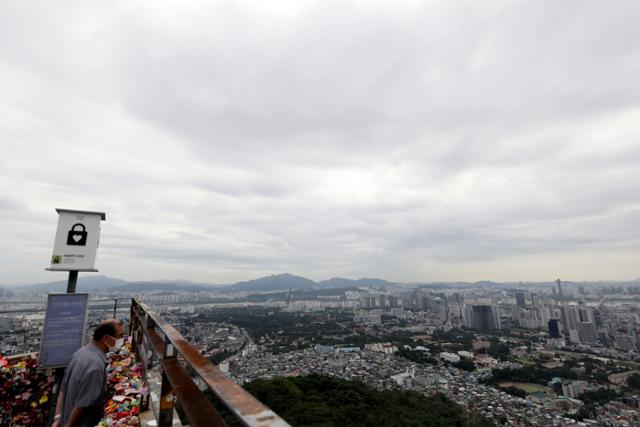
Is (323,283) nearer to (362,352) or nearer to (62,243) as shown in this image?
(362,352)

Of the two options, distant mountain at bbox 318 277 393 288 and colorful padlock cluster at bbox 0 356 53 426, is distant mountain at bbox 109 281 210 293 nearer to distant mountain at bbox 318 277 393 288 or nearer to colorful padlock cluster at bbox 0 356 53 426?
colorful padlock cluster at bbox 0 356 53 426

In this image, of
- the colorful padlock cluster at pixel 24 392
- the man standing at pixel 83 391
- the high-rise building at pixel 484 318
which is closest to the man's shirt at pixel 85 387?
the man standing at pixel 83 391

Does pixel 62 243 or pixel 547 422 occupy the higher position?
pixel 62 243

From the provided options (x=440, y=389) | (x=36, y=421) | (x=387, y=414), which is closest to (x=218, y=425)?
(x=36, y=421)

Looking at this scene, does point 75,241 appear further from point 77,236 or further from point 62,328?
point 62,328

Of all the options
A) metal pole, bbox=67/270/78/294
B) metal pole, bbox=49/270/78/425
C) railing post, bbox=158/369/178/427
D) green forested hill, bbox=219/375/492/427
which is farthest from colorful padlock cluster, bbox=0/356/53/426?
green forested hill, bbox=219/375/492/427

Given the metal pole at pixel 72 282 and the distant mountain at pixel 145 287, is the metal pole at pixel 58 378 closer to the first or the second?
the metal pole at pixel 72 282

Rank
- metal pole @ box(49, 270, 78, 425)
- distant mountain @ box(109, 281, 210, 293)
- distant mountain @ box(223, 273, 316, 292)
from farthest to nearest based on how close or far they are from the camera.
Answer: distant mountain @ box(223, 273, 316, 292) → distant mountain @ box(109, 281, 210, 293) → metal pole @ box(49, 270, 78, 425)
